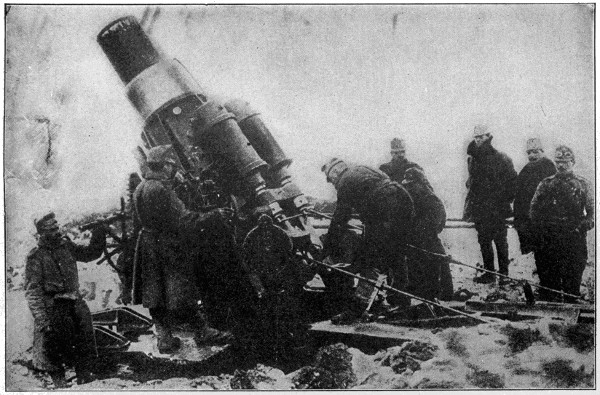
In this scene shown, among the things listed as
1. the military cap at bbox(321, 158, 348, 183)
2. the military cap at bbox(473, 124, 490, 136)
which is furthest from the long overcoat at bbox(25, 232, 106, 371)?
the military cap at bbox(473, 124, 490, 136)

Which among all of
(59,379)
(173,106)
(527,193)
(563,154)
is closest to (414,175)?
(527,193)

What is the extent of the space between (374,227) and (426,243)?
0.47 m

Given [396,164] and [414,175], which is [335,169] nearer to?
[396,164]

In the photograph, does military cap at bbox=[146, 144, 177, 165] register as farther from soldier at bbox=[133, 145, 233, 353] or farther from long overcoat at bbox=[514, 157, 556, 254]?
long overcoat at bbox=[514, 157, 556, 254]

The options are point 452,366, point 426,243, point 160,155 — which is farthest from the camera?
point 426,243

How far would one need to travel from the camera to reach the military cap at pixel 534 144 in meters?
5.73

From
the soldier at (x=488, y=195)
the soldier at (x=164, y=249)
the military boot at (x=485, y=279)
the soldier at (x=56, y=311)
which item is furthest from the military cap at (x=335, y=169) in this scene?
the soldier at (x=56, y=311)

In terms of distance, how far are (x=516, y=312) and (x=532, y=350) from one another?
0.34 metres

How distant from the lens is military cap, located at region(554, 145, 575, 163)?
5.70 meters

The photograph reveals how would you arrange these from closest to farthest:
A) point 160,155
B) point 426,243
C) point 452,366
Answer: point 160,155 → point 452,366 → point 426,243

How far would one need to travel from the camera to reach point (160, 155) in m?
5.50

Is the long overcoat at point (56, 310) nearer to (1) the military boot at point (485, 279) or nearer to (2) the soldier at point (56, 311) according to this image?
(2) the soldier at point (56, 311)

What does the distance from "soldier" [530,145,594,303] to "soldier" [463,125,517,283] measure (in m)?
0.28

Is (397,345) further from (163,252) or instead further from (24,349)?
(24,349)
